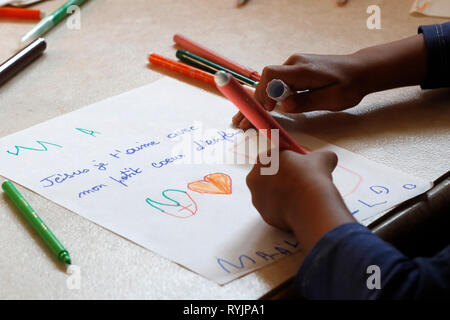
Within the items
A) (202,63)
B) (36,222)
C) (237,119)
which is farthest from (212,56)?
(36,222)

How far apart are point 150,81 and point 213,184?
0.88 feet

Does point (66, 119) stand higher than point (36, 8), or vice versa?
point (36, 8)

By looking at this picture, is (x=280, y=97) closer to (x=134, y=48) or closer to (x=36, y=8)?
(x=134, y=48)

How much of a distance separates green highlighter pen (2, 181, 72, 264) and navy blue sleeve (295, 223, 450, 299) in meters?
0.19

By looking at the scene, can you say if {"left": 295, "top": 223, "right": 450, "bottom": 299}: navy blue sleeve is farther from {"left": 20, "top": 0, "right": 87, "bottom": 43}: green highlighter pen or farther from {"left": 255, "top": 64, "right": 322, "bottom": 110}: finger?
{"left": 20, "top": 0, "right": 87, "bottom": 43}: green highlighter pen

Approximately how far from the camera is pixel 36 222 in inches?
20.4

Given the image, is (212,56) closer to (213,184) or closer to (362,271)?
(213,184)

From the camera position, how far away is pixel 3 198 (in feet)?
1.85

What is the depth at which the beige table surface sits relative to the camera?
0.46 m

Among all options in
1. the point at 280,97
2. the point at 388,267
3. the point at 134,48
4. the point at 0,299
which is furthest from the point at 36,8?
the point at 388,267

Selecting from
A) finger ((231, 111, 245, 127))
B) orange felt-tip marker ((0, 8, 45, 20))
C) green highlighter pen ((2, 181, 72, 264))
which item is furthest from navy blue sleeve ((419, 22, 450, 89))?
orange felt-tip marker ((0, 8, 45, 20))

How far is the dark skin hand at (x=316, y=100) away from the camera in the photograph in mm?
490

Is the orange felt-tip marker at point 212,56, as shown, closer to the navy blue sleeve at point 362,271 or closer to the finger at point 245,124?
the finger at point 245,124
